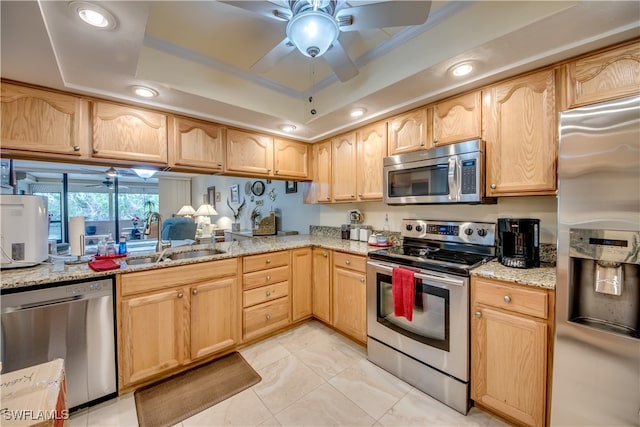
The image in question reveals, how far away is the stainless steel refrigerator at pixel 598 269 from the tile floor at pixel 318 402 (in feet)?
1.98

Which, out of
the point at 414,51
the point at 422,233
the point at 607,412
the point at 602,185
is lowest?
the point at 607,412

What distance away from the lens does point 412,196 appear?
2146 millimetres

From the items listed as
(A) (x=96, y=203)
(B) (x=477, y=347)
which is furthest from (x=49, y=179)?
(B) (x=477, y=347)

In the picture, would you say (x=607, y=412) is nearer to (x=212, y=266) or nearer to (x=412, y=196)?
(x=412, y=196)

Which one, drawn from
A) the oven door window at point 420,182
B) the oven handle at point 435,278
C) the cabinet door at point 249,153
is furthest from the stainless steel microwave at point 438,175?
the cabinet door at point 249,153

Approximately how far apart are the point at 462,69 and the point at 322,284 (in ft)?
7.12

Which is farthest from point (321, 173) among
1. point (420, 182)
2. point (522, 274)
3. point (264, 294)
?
point (522, 274)

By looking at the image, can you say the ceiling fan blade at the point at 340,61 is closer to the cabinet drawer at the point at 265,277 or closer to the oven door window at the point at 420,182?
the oven door window at the point at 420,182

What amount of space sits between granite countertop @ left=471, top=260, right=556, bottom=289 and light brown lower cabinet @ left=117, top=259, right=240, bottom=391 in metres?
1.92

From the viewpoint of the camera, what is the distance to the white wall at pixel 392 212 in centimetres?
176

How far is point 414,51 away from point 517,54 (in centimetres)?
59

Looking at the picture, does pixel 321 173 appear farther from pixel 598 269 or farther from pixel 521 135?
pixel 598 269

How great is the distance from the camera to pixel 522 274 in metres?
1.46

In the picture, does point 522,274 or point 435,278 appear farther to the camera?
point 435,278
